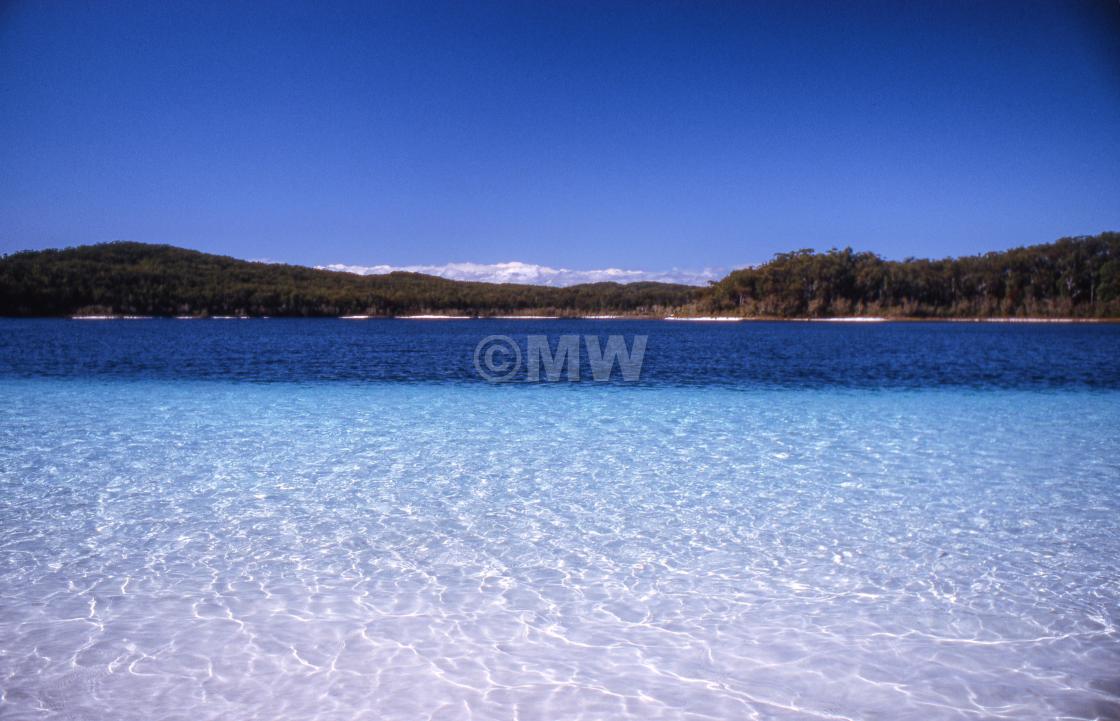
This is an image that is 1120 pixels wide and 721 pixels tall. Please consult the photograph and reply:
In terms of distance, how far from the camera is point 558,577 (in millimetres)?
4098

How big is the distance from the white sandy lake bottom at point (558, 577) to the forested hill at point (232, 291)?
3898 inches

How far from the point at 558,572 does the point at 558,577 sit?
0.26ft

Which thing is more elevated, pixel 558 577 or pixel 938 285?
pixel 938 285

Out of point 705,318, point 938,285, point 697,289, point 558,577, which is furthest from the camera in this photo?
point 697,289

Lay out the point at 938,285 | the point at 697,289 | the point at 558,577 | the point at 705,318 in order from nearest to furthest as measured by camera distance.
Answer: the point at 558,577 < the point at 938,285 < the point at 705,318 < the point at 697,289

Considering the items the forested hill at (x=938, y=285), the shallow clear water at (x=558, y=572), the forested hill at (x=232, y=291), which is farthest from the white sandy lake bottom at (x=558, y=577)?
the forested hill at (x=232, y=291)

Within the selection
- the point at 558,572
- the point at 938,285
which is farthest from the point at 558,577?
the point at 938,285

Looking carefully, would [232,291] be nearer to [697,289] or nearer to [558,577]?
[697,289]

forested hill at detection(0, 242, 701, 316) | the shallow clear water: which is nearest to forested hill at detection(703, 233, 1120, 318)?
forested hill at detection(0, 242, 701, 316)

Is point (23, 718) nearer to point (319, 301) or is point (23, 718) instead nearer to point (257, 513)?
point (257, 513)

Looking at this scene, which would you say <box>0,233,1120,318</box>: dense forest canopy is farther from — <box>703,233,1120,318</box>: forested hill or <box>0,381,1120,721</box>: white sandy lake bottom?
<box>0,381,1120,721</box>: white sandy lake bottom

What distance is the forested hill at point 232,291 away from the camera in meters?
90.8

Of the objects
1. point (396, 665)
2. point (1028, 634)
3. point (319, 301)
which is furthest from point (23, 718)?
point (319, 301)

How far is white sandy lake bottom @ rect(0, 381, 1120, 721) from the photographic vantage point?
111 inches
